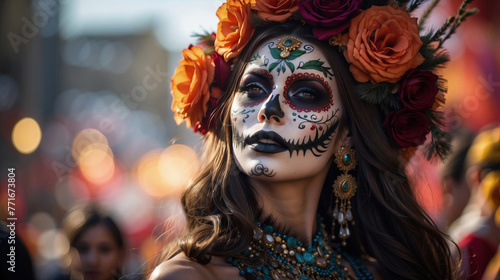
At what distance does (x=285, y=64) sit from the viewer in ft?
10.1

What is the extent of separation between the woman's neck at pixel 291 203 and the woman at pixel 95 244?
177 centimetres

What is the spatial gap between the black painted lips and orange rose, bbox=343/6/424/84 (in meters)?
0.64

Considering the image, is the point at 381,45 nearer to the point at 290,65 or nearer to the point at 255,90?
the point at 290,65

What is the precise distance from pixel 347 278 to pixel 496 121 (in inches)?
254

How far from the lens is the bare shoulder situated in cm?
234

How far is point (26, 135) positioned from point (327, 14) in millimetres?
4291

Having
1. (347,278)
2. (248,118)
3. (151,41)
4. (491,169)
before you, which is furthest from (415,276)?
(151,41)

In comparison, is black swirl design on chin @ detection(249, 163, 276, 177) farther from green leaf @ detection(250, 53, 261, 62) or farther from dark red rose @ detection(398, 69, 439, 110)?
dark red rose @ detection(398, 69, 439, 110)

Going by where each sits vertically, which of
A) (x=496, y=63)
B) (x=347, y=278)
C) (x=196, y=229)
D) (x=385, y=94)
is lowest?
(x=347, y=278)

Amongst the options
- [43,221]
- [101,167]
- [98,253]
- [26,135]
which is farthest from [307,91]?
[101,167]

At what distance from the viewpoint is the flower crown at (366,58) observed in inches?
122

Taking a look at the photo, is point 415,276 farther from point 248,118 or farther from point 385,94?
point 248,118

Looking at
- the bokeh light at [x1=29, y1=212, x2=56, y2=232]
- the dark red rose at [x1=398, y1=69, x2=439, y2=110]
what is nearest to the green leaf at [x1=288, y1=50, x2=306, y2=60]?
the dark red rose at [x1=398, y1=69, x2=439, y2=110]

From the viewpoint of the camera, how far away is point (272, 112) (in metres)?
2.91
